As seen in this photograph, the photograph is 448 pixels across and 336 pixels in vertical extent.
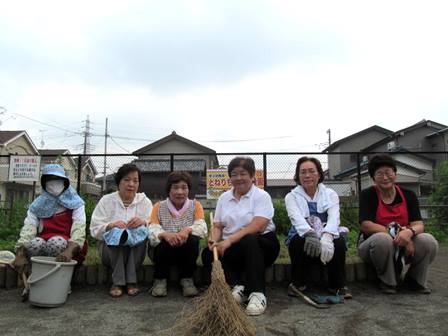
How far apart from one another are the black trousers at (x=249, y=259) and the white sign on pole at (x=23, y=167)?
579 cm

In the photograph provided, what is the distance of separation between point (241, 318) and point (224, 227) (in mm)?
1173

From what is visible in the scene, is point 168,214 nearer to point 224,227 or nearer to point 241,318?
point 224,227

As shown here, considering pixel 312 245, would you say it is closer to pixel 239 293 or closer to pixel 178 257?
pixel 239 293

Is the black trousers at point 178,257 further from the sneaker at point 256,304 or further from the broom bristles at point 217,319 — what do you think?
the broom bristles at point 217,319

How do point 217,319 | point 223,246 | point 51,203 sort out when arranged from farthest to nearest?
point 51,203, point 223,246, point 217,319

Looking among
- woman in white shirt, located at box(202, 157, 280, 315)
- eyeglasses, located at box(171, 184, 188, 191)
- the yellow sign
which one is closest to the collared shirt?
woman in white shirt, located at box(202, 157, 280, 315)

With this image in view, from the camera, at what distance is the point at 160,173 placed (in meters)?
8.17

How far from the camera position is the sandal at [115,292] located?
3.30 m

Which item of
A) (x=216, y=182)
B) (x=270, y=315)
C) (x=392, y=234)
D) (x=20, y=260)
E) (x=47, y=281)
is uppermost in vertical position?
(x=216, y=182)

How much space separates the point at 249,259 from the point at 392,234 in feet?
4.67

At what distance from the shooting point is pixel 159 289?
10.8ft

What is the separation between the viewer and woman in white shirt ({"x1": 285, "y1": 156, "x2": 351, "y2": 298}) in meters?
3.07

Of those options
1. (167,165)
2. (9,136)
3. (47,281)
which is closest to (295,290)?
(47,281)

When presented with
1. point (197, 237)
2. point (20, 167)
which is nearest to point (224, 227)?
point (197, 237)
